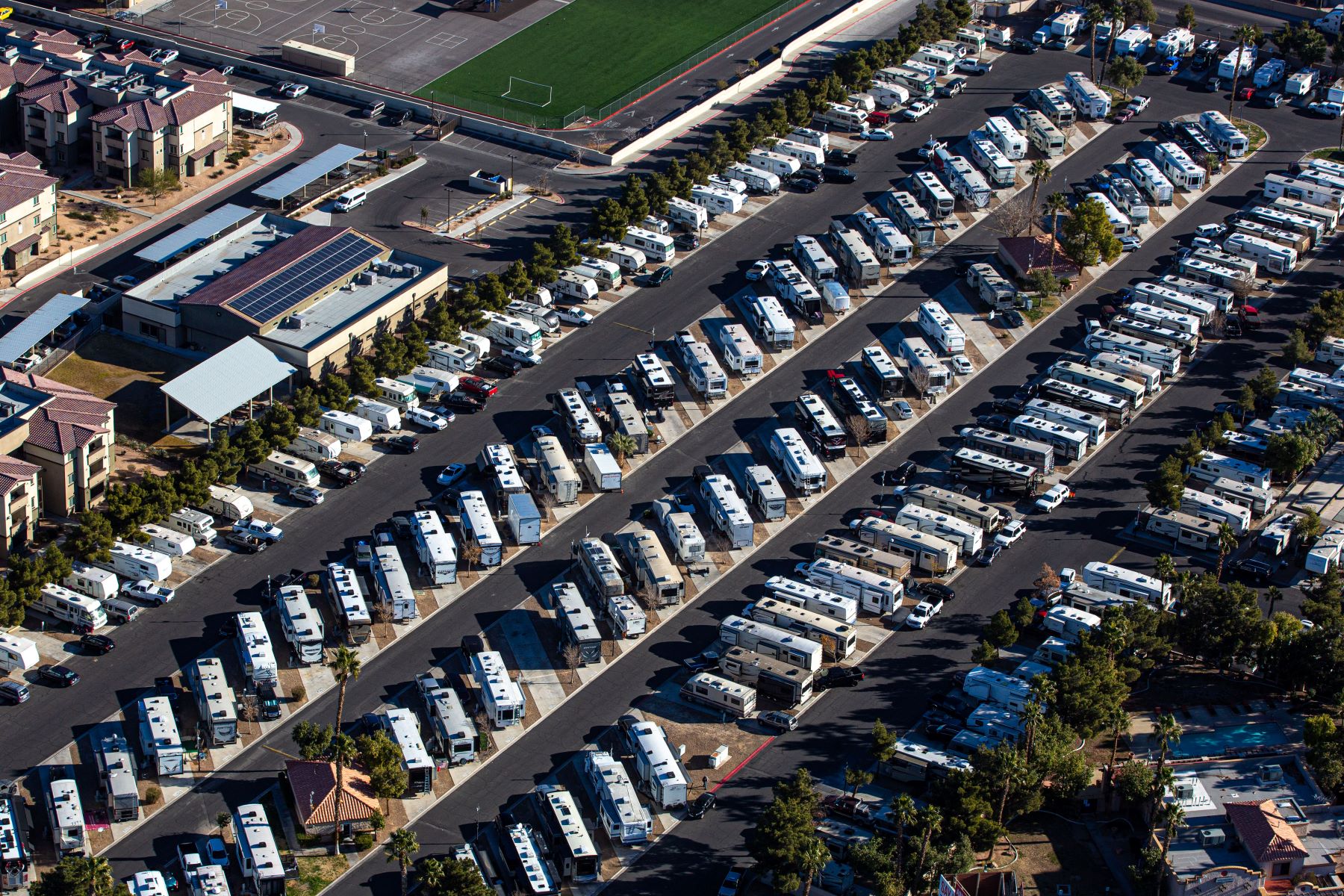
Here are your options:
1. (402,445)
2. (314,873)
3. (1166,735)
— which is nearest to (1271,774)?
(1166,735)

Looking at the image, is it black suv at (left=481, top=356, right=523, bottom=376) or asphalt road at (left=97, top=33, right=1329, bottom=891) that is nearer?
asphalt road at (left=97, top=33, right=1329, bottom=891)

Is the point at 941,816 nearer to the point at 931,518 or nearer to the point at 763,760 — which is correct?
the point at 763,760

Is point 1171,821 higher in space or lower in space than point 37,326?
→ higher

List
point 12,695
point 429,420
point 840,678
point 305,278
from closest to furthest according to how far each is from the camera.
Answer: point 12,695
point 840,678
point 429,420
point 305,278

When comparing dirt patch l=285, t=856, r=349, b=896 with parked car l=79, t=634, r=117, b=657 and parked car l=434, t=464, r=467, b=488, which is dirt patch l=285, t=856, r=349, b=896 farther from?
parked car l=434, t=464, r=467, b=488

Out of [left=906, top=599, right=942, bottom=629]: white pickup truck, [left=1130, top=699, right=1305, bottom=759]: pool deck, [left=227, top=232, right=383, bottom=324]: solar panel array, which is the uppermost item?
[left=227, top=232, right=383, bottom=324]: solar panel array

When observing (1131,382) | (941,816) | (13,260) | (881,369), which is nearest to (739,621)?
(941,816)

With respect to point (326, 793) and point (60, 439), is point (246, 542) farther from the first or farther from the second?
point (326, 793)

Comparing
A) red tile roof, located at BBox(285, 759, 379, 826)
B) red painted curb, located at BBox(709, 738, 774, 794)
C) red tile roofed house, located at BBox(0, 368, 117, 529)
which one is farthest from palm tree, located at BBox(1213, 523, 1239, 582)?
red tile roofed house, located at BBox(0, 368, 117, 529)
